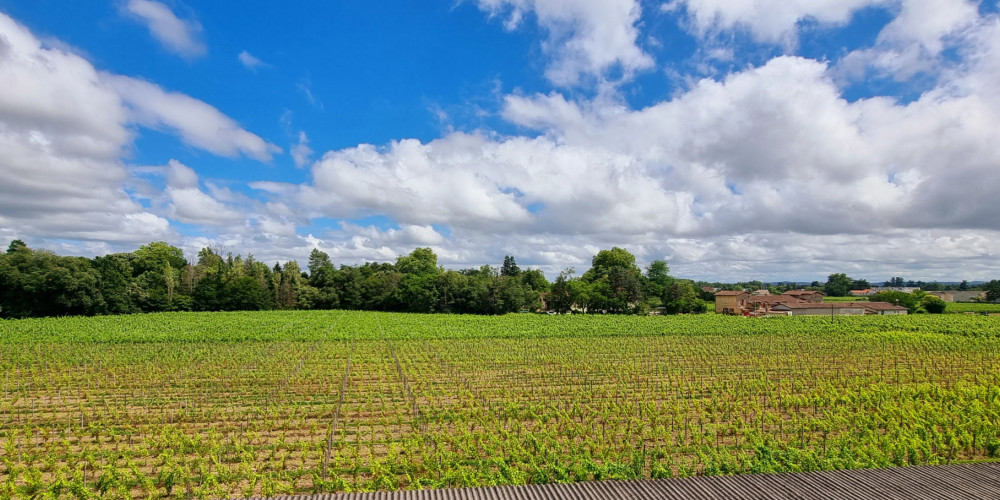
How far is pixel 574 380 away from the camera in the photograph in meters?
21.3

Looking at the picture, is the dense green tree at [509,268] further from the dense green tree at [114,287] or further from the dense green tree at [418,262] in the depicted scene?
the dense green tree at [114,287]

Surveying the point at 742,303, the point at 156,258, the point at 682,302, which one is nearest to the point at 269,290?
the point at 156,258

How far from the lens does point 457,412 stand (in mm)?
15977

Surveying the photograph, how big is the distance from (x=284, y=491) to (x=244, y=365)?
1712 cm

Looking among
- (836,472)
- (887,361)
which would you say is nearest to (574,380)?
(836,472)

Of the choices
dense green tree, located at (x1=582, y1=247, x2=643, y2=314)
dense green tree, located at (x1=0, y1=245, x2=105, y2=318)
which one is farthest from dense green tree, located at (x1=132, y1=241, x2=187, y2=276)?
dense green tree, located at (x1=582, y1=247, x2=643, y2=314)

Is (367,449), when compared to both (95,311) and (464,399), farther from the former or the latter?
(95,311)

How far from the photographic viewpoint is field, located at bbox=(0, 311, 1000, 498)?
10.8 m

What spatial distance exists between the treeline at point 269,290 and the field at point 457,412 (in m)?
26.4

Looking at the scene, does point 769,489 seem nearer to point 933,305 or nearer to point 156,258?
point 933,305

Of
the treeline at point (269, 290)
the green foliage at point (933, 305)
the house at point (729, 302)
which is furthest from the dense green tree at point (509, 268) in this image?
the green foliage at point (933, 305)

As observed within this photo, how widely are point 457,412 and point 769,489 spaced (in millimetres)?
9787

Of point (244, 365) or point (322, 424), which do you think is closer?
point (322, 424)

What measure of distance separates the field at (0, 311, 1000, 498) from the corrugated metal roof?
5.34 ft
